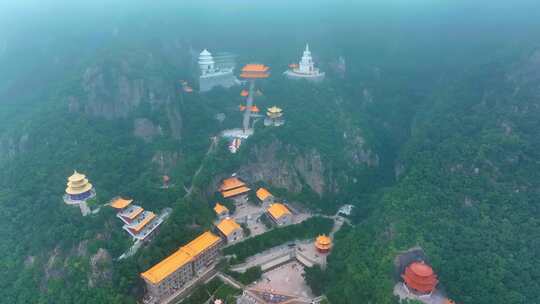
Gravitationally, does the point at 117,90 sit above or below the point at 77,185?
above

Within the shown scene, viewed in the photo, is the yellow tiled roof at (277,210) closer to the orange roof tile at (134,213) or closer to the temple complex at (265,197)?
the temple complex at (265,197)

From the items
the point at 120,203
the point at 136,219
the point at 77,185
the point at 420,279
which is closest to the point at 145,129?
the point at 120,203

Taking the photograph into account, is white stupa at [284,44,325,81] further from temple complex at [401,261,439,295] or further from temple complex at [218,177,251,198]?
temple complex at [401,261,439,295]

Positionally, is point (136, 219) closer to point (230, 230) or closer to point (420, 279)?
point (230, 230)

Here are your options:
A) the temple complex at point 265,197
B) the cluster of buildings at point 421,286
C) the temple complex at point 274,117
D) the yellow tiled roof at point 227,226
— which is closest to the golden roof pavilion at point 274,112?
the temple complex at point 274,117

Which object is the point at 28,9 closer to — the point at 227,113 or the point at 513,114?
the point at 227,113

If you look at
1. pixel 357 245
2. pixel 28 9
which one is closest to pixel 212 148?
pixel 357 245

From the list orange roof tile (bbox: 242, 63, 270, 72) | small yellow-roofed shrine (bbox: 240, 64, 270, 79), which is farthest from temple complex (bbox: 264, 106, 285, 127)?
orange roof tile (bbox: 242, 63, 270, 72)
